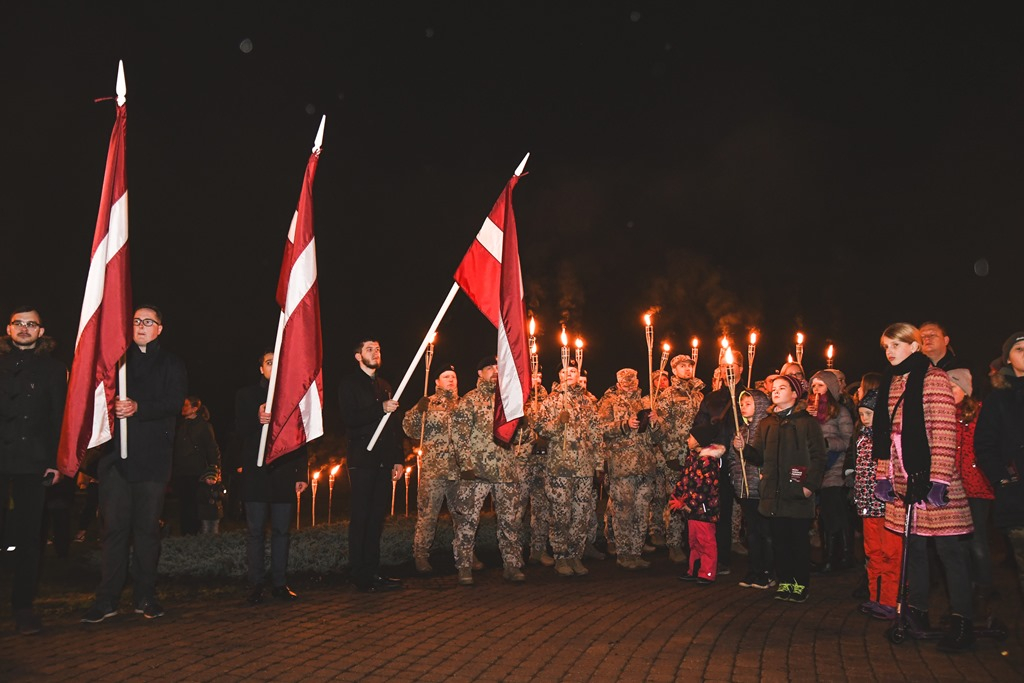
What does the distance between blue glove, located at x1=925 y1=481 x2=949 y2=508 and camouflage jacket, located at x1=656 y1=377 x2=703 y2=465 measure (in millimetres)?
5090

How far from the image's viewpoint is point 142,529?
7.23 metres

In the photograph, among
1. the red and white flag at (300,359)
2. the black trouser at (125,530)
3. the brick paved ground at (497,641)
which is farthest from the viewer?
the red and white flag at (300,359)

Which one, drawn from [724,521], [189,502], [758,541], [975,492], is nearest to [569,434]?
[724,521]

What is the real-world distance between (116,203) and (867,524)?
692cm

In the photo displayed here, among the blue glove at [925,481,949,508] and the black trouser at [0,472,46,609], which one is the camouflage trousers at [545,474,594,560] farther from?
the black trouser at [0,472,46,609]

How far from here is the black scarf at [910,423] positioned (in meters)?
A: 6.27

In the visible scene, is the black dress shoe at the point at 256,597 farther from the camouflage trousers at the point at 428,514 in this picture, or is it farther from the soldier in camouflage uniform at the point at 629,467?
the soldier in camouflage uniform at the point at 629,467

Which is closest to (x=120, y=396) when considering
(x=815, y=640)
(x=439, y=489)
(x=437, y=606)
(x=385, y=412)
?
(x=385, y=412)

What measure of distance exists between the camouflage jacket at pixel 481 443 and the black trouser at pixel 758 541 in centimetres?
255

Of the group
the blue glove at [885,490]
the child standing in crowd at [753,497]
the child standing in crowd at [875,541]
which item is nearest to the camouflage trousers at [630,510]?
the child standing in crowd at [753,497]

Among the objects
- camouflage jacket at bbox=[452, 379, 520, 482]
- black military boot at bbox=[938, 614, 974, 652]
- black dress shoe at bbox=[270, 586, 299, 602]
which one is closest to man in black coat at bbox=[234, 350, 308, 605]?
black dress shoe at bbox=[270, 586, 299, 602]

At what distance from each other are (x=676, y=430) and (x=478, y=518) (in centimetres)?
339

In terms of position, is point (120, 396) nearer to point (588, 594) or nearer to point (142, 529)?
point (142, 529)

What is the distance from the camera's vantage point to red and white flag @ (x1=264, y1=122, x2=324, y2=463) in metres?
7.31
